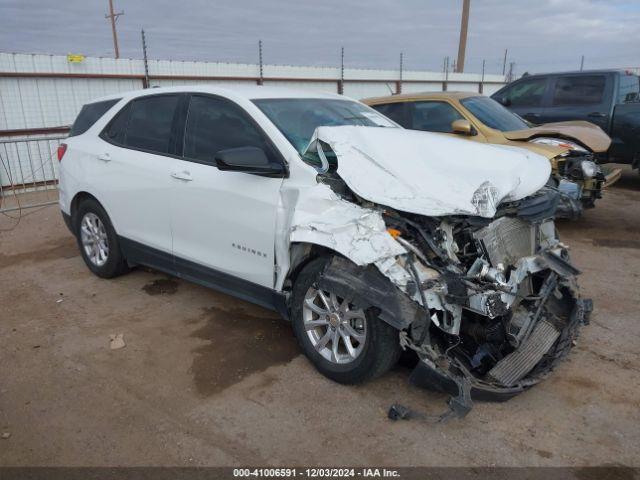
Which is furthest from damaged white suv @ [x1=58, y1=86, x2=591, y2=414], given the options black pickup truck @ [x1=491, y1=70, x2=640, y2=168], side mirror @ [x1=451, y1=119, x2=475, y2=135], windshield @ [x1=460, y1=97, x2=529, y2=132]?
black pickup truck @ [x1=491, y1=70, x2=640, y2=168]

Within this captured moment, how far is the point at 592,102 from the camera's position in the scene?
9086 mm

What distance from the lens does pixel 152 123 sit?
4.55 m

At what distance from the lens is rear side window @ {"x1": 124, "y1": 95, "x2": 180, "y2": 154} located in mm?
4375

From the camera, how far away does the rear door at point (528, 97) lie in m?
9.51

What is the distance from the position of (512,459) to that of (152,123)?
3.76 m

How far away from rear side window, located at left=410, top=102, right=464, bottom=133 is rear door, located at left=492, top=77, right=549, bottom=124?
3.08 meters

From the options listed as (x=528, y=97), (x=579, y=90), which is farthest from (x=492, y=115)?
(x=579, y=90)

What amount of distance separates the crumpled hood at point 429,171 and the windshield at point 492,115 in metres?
3.43

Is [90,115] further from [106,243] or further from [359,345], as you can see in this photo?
[359,345]

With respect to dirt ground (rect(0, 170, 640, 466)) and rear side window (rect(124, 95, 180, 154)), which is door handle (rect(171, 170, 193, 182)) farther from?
dirt ground (rect(0, 170, 640, 466))

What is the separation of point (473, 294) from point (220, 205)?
193 cm

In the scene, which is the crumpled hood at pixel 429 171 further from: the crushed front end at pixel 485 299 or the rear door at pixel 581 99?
the rear door at pixel 581 99

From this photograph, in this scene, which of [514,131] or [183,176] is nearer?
[183,176]

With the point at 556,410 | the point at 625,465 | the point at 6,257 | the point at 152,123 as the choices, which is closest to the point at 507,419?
the point at 556,410
